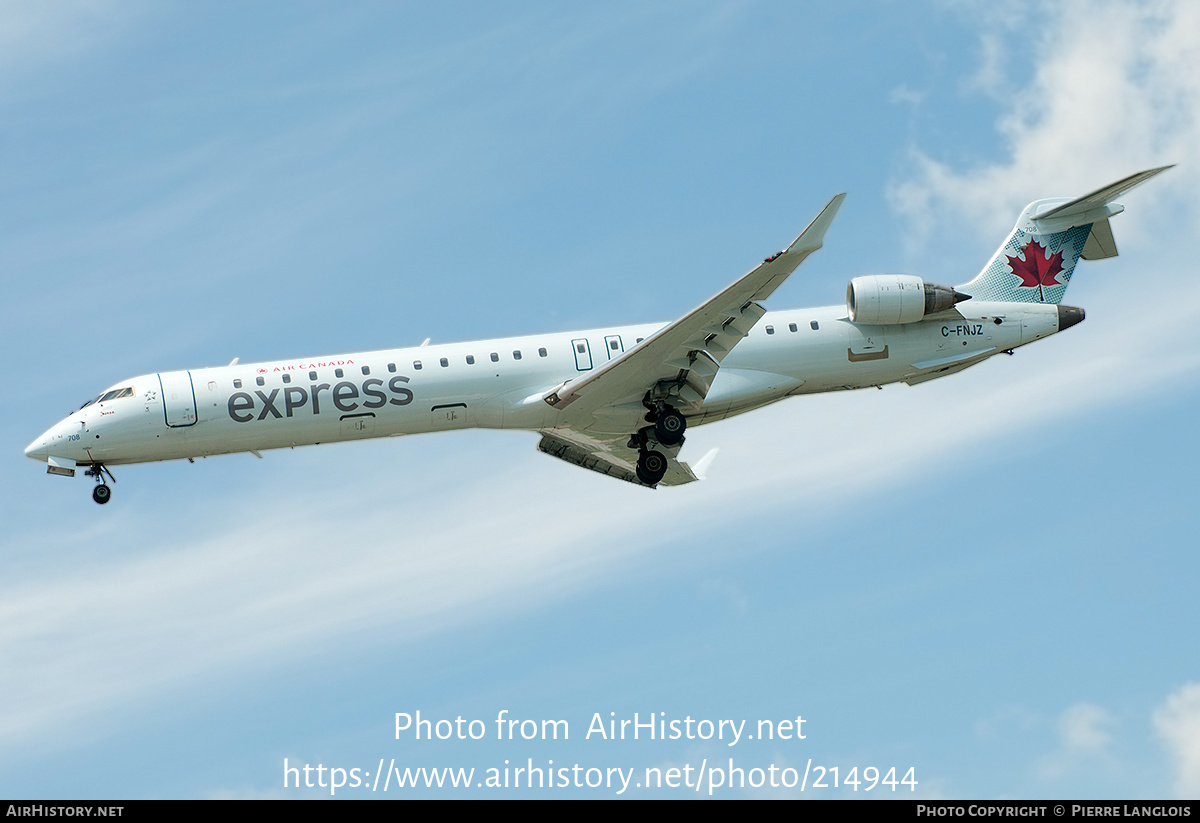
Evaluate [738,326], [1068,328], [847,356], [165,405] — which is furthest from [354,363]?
[1068,328]

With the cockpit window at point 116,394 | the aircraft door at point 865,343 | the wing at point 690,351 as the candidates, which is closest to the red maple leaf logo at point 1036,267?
the aircraft door at point 865,343

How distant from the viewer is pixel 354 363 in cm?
2947

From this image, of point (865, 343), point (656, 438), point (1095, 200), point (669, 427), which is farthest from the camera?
point (1095, 200)

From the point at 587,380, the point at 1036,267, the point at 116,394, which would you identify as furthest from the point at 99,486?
the point at 1036,267

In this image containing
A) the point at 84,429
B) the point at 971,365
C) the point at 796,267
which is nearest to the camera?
the point at 796,267

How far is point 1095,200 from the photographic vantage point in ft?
106

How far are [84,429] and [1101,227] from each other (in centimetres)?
2304

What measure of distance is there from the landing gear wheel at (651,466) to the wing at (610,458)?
1.02 m

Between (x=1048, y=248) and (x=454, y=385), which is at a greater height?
(x=1048, y=248)

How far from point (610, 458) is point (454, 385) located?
18.2 ft

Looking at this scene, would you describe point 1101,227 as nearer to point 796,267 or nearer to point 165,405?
point 796,267

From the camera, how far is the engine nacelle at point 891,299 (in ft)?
98.9

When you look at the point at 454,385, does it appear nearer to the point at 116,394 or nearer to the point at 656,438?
the point at 656,438

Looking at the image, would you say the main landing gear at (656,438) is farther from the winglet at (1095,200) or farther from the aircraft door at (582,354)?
the winglet at (1095,200)
